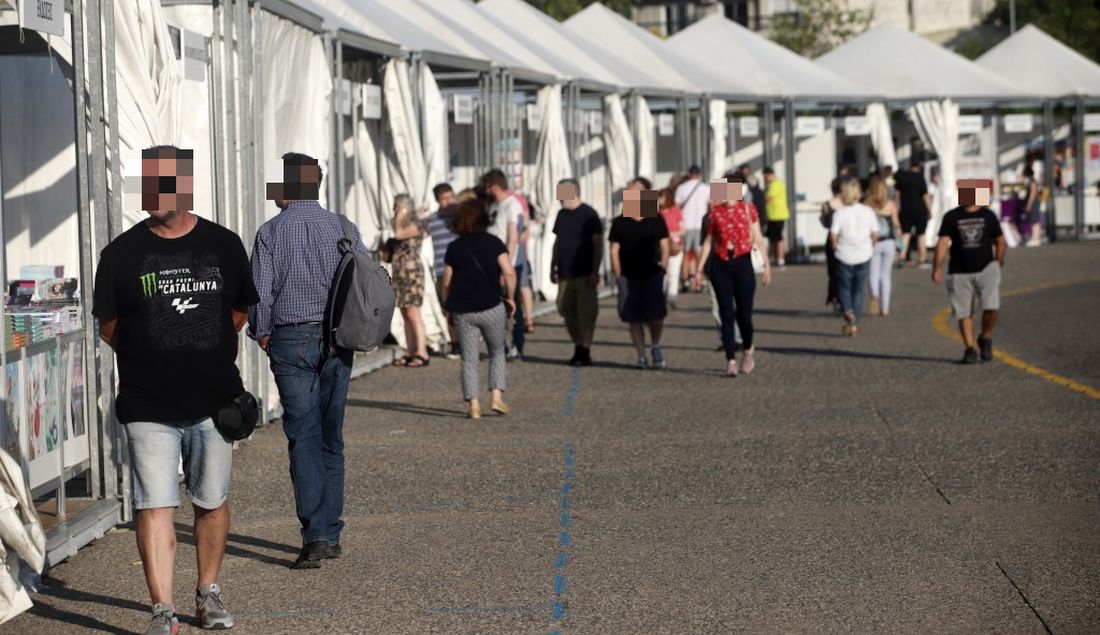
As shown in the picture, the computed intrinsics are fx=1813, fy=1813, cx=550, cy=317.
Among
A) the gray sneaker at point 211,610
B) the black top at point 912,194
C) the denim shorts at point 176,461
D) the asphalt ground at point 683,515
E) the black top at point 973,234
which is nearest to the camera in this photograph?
the denim shorts at point 176,461

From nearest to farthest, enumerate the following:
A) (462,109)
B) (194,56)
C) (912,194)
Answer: (194,56)
(462,109)
(912,194)

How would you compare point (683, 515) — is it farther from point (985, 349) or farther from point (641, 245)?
point (985, 349)

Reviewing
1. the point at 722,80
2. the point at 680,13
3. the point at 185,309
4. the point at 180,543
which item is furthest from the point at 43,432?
the point at 680,13

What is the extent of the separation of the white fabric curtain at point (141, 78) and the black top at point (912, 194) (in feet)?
70.7

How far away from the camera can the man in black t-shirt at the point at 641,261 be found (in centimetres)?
1587

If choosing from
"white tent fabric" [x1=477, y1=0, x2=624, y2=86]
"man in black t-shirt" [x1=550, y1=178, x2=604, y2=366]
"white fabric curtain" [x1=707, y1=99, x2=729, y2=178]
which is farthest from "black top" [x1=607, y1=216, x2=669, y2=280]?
"white fabric curtain" [x1=707, y1=99, x2=729, y2=178]

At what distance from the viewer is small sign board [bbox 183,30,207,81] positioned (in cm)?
1062

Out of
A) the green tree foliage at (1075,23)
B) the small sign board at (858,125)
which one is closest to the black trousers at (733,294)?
the small sign board at (858,125)

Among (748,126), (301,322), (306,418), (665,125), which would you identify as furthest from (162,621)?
(748,126)

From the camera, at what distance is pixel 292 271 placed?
796 centimetres

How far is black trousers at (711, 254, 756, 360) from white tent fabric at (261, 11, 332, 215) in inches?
135

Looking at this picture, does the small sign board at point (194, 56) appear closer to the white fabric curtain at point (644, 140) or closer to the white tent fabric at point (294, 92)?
the white tent fabric at point (294, 92)

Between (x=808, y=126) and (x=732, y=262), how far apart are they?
1796 cm

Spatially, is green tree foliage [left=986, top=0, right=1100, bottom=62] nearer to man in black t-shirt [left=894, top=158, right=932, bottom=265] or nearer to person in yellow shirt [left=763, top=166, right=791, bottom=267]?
person in yellow shirt [left=763, top=166, right=791, bottom=267]
